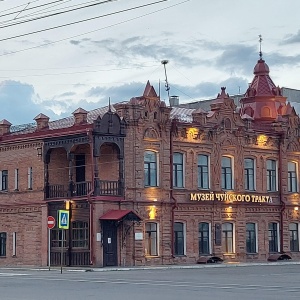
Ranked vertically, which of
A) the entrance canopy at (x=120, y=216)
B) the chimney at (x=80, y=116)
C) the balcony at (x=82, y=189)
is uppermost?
the chimney at (x=80, y=116)

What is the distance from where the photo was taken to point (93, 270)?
46125 mm

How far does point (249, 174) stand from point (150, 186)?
9.53 metres

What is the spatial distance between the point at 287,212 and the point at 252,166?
4.69m

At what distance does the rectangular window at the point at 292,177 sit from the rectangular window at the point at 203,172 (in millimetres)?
8586

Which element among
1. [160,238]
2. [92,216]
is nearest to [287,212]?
[160,238]

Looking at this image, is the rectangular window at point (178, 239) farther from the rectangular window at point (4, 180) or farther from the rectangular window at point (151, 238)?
the rectangular window at point (4, 180)

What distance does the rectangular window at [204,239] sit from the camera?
55594 millimetres

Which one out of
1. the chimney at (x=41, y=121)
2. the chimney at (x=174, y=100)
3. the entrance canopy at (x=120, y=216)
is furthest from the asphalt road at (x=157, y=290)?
the chimney at (x=174, y=100)

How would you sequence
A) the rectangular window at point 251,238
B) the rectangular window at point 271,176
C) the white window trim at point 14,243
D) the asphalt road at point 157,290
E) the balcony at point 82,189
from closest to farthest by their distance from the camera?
the asphalt road at point 157,290
the balcony at point 82,189
the white window trim at point 14,243
the rectangular window at point 251,238
the rectangular window at point 271,176

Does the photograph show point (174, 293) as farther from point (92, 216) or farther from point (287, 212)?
point (287, 212)

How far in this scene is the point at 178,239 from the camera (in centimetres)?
5431

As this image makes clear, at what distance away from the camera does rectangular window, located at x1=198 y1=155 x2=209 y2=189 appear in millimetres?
56188

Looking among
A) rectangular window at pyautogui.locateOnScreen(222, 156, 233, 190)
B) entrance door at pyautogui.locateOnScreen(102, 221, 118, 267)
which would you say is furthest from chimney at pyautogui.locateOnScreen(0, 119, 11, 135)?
rectangular window at pyautogui.locateOnScreen(222, 156, 233, 190)

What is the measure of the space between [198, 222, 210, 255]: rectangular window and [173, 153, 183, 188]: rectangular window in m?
3.36
